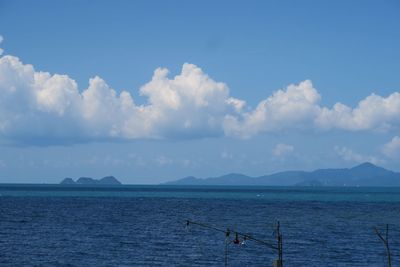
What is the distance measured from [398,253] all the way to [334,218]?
142ft

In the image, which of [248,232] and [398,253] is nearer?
[398,253]

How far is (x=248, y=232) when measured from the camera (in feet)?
253

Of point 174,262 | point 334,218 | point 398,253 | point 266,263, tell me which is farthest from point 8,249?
point 334,218

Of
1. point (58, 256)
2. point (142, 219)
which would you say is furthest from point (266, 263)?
point (142, 219)

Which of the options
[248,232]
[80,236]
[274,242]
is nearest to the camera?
[274,242]

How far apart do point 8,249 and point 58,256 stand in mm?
7116

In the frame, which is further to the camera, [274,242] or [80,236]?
[80,236]

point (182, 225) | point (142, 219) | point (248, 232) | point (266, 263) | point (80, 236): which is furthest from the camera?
point (142, 219)

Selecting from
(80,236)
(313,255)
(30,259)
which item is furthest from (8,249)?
(313,255)

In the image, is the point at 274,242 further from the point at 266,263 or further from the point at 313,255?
the point at 266,263

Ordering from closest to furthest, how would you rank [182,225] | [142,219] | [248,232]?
[248,232] < [182,225] < [142,219]

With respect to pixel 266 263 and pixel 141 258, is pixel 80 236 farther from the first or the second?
pixel 266 263

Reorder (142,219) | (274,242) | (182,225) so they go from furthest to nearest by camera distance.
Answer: (142,219)
(182,225)
(274,242)

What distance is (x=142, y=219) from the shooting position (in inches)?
3856
